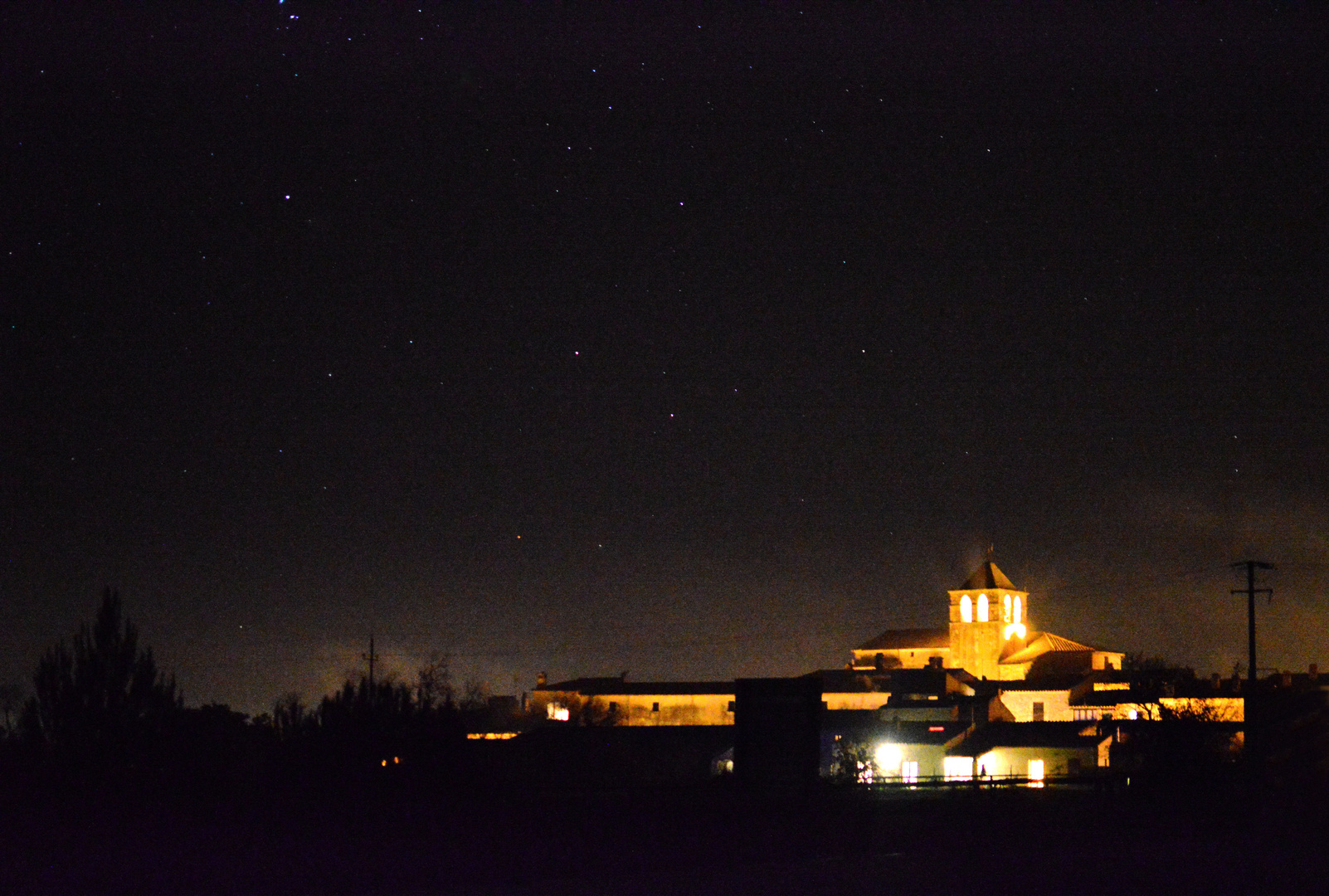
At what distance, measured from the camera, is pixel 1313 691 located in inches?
1277

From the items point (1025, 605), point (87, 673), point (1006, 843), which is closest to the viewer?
point (1006, 843)

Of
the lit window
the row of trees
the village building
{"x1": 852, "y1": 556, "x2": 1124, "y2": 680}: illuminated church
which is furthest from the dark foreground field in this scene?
{"x1": 852, "y1": 556, "x2": 1124, "y2": 680}: illuminated church

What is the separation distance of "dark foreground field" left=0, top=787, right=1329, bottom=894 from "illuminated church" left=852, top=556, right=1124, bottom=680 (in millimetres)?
93349

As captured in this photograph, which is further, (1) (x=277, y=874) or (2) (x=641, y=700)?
(2) (x=641, y=700)

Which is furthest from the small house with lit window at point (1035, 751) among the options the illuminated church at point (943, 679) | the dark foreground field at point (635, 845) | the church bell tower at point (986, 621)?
the church bell tower at point (986, 621)

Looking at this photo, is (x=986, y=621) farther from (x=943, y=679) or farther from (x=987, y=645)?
(x=943, y=679)

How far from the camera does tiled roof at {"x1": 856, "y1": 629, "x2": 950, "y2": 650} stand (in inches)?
5256

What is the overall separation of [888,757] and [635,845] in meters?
56.5

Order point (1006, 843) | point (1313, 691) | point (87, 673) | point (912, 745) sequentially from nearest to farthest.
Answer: point (1006, 843) → point (87, 673) → point (1313, 691) → point (912, 745)

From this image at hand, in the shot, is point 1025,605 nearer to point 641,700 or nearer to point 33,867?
point 641,700

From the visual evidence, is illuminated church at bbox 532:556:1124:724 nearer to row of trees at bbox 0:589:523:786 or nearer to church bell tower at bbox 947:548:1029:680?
church bell tower at bbox 947:548:1029:680

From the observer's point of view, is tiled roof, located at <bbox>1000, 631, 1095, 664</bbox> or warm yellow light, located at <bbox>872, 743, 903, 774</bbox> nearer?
warm yellow light, located at <bbox>872, 743, 903, 774</bbox>

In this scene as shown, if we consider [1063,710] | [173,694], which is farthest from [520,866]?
[1063,710]

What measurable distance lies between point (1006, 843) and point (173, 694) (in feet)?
52.3
